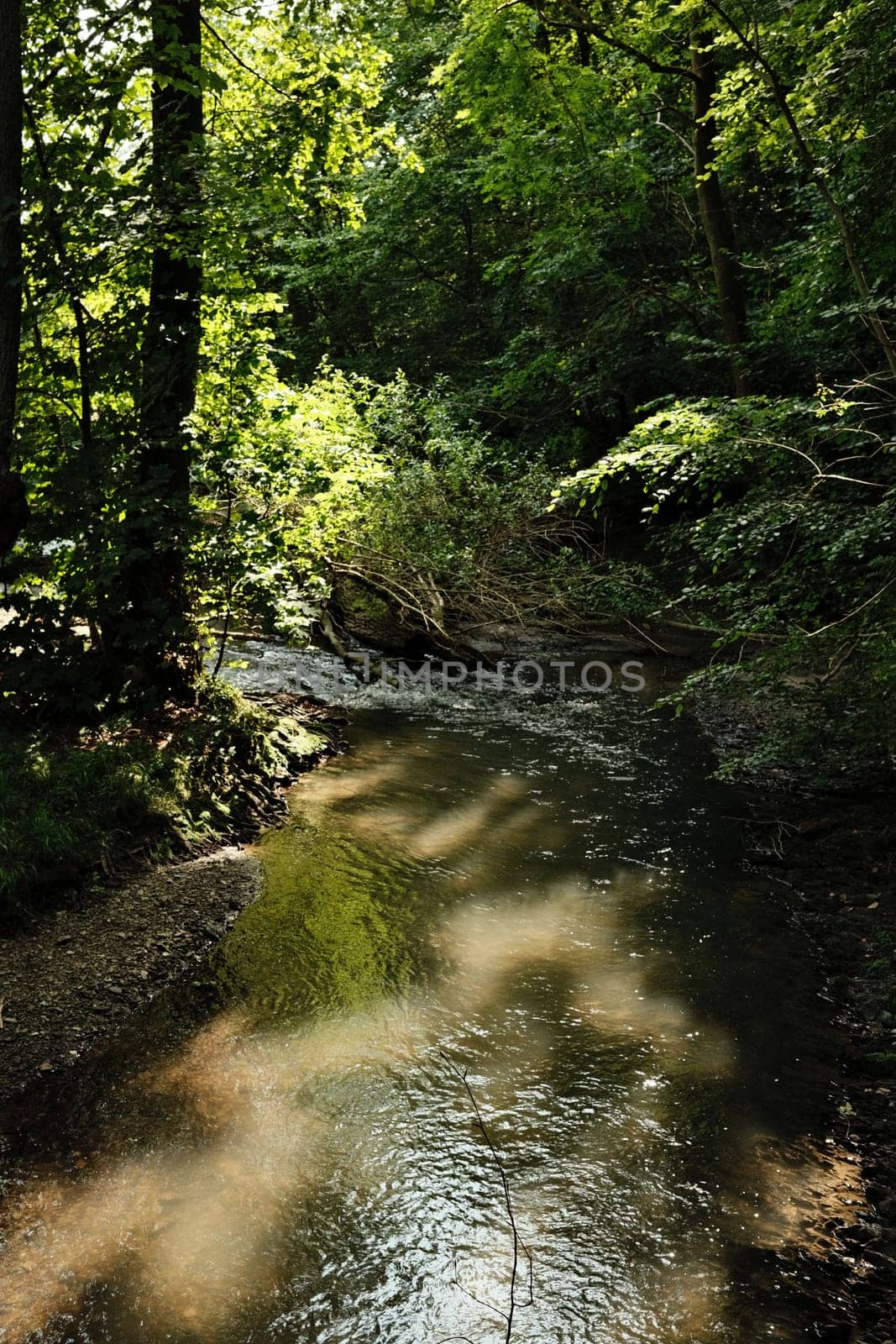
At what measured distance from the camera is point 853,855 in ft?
22.4

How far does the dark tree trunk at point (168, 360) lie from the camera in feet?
21.1

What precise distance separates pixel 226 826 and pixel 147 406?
3.52m

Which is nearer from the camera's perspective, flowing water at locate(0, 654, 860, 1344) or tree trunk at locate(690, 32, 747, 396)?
flowing water at locate(0, 654, 860, 1344)

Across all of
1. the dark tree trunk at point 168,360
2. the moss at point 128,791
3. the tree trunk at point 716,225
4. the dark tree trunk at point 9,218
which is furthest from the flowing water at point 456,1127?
the tree trunk at point 716,225

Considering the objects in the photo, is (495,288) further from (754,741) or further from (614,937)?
(614,937)

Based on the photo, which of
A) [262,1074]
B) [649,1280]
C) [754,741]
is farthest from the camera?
[754,741]

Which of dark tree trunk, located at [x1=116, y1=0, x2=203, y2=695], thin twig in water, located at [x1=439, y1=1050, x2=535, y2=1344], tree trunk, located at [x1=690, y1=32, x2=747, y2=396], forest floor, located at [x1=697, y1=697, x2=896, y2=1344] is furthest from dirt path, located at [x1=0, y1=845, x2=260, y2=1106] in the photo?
tree trunk, located at [x1=690, y1=32, x2=747, y2=396]

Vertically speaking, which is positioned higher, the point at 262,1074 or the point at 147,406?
the point at 147,406

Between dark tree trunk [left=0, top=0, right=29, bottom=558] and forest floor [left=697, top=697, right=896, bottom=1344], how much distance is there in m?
6.17

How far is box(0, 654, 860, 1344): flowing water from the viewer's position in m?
3.13

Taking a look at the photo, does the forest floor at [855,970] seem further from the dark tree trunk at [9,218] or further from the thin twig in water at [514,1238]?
the dark tree trunk at [9,218]

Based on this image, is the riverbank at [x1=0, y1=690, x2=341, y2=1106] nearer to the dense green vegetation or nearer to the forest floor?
the dense green vegetation

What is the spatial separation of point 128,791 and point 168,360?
341 centimetres

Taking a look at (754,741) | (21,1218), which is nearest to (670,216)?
(754,741)
